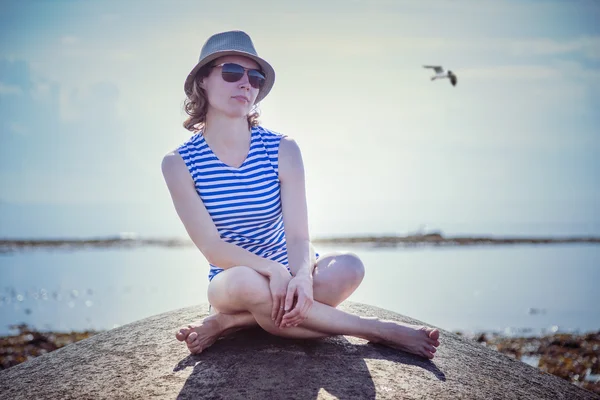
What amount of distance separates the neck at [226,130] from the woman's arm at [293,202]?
28cm

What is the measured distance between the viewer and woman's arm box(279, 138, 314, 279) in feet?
11.1

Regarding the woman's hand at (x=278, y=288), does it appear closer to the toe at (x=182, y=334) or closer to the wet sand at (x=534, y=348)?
the toe at (x=182, y=334)

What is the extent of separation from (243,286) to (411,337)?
1101 mm

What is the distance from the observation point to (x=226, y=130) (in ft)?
11.5

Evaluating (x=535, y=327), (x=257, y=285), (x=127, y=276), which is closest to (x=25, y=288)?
(x=127, y=276)

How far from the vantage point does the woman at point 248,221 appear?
10.2 ft

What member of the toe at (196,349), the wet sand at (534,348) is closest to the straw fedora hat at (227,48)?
the toe at (196,349)

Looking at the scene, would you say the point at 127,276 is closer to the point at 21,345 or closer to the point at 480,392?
the point at 21,345

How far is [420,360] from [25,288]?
1191 cm

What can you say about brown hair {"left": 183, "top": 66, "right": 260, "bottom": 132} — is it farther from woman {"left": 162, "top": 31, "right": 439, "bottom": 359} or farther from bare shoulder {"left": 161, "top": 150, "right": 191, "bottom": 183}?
bare shoulder {"left": 161, "top": 150, "right": 191, "bottom": 183}

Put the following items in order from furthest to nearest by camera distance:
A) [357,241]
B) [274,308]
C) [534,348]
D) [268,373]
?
[357,241] → [534,348] → [274,308] → [268,373]

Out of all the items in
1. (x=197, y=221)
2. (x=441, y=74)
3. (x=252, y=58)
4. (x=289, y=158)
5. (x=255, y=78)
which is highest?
(x=441, y=74)

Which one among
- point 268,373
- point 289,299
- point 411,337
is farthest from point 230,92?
point 411,337

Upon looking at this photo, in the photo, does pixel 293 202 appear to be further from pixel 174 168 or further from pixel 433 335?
pixel 433 335
